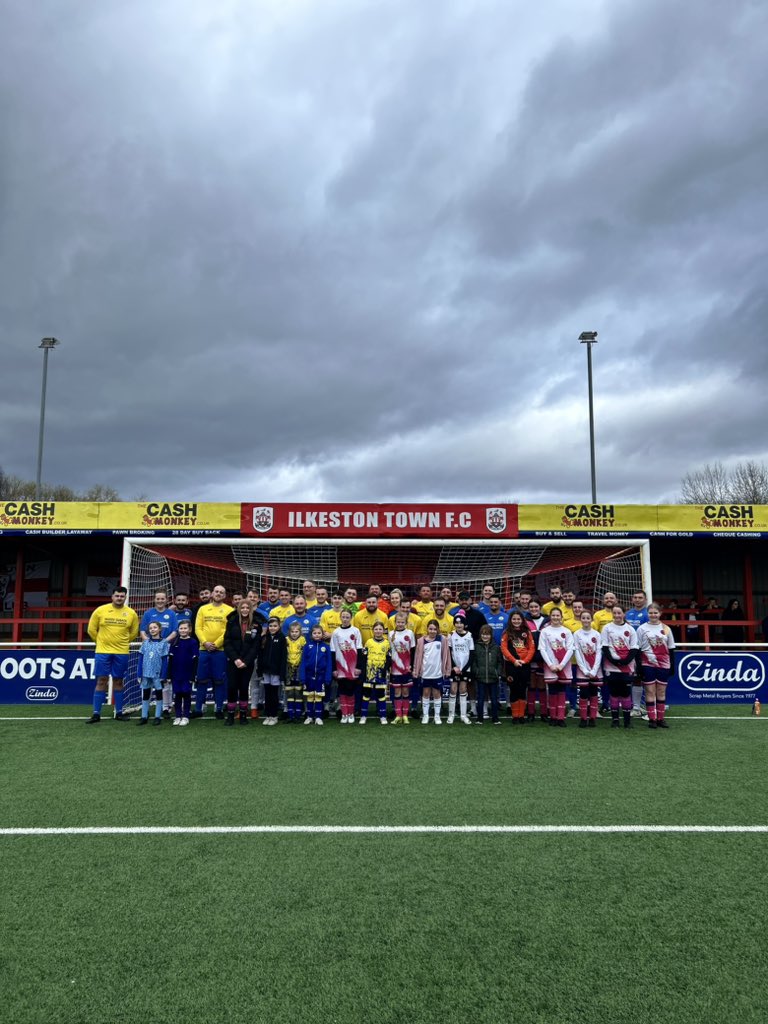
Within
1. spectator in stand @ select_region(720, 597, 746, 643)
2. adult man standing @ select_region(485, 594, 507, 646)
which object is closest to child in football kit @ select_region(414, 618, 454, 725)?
adult man standing @ select_region(485, 594, 507, 646)

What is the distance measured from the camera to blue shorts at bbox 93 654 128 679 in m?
8.66

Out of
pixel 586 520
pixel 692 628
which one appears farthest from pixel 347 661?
pixel 692 628

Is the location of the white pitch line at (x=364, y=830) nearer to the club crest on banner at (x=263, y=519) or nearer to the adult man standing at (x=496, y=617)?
the adult man standing at (x=496, y=617)

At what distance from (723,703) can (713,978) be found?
8881 millimetres

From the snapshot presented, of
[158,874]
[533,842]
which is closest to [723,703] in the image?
[533,842]

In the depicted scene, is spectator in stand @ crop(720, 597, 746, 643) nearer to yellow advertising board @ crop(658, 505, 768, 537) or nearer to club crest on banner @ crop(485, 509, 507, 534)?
yellow advertising board @ crop(658, 505, 768, 537)

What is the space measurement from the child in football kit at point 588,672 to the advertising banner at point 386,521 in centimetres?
574

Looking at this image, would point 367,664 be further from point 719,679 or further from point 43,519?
point 43,519

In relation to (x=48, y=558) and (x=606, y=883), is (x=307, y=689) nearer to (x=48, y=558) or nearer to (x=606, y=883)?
(x=606, y=883)

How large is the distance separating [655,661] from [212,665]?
5799 millimetres

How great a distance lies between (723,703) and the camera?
10469 millimetres

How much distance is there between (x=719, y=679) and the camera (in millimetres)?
10484

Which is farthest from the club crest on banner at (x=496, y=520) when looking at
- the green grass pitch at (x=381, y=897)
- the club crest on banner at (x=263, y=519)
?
the green grass pitch at (x=381, y=897)

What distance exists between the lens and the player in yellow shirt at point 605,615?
9.44 m
